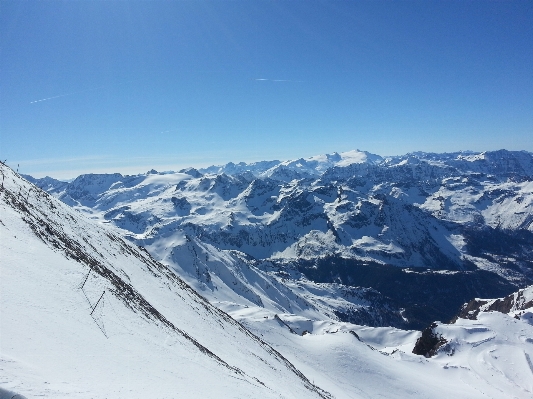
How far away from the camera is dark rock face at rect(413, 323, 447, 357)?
282 feet

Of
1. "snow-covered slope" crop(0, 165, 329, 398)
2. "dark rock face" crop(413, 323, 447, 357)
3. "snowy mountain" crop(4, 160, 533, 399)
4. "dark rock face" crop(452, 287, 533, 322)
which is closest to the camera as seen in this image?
"snow-covered slope" crop(0, 165, 329, 398)

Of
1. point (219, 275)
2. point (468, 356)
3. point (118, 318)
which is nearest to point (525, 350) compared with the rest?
point (468, 356)

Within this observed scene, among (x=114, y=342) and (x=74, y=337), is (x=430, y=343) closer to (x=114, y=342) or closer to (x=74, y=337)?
(x=114, y=342)

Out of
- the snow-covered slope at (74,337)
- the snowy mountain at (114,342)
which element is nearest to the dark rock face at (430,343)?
the snowy mountain at (114,342)

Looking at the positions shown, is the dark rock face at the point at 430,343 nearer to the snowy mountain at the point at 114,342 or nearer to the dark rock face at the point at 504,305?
the snowy mountain at the point at 114,342

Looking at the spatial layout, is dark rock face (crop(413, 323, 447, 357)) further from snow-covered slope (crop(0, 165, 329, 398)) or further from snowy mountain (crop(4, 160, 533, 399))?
snow-covered slope (crop(0, 165, 329, 398))

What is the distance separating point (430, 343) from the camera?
89250 mm

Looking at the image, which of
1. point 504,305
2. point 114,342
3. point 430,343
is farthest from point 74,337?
point 504,305

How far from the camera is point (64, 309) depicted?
14.8 meters

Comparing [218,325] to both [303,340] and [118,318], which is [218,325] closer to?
[118,318]

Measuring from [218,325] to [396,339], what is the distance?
4351 inches

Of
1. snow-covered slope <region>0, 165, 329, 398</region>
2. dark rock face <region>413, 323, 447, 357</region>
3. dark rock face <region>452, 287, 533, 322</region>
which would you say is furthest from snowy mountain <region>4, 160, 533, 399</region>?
dark rock face <region>452, 287, 533, 322</region>

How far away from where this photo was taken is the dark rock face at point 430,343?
85.8 meters

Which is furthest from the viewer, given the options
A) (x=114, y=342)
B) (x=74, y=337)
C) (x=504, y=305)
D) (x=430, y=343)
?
(x=504, y=305)
